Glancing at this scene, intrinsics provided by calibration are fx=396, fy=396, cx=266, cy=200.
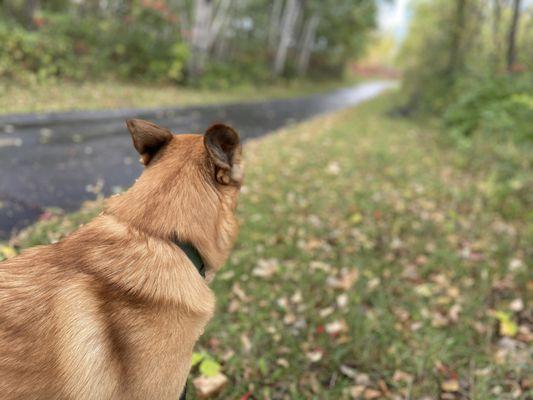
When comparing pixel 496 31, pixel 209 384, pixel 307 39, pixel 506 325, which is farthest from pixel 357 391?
pixel 307 39

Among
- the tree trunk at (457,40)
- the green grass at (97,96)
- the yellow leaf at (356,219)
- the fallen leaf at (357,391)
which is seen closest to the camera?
the fallen leaf at (357,391)

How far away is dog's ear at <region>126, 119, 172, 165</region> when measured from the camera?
1.96m

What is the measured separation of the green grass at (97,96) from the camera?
966cm

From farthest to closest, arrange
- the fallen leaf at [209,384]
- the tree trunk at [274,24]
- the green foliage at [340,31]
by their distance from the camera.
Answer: the green foliage at [340,31] < the tree trunk at [274,24] < the fallen leaf at [209,384]

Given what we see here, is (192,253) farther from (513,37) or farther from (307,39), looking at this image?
(307,39)

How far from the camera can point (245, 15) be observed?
30031 mm

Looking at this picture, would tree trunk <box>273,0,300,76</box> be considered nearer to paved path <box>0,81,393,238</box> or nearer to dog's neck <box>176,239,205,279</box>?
paved path <box>0,81,393,238</box>

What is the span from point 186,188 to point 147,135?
369 mm

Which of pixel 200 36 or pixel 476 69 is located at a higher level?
pixel 200 36

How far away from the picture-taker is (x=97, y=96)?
12039 mm

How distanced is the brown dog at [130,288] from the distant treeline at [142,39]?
11.9 metres

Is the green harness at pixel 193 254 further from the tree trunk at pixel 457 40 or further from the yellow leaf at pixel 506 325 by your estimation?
the tree trunk at pixel 457 40

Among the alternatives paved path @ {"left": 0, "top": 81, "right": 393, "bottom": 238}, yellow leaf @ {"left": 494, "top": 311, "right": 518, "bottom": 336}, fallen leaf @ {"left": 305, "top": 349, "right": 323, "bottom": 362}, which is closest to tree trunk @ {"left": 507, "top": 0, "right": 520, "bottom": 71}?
paved path @ {"left": 0, "top": 81, "right": 393, "bottom": 238}

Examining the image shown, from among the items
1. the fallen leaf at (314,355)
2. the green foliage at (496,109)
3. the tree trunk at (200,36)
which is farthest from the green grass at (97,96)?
the green foliage at (496,109)
